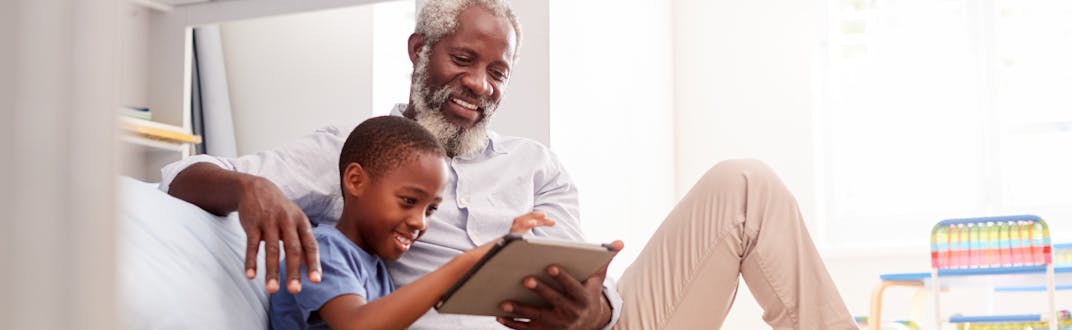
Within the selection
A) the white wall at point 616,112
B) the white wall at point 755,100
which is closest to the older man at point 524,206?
the white wall at point 616,112

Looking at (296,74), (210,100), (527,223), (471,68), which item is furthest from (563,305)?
(296,74)

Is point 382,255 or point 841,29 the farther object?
point 841,29

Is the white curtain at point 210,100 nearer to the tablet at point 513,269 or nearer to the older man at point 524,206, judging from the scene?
the older man at point 524,206

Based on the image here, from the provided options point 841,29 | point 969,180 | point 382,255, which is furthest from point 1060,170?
point 382,255

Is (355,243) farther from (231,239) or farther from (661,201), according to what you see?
(661,201)

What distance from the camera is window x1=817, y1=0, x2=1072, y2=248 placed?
17.7 feet

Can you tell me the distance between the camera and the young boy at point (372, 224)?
138 cm

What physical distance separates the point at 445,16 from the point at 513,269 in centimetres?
78

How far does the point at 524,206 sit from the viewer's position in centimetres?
188

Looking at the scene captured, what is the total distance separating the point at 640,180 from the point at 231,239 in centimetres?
355

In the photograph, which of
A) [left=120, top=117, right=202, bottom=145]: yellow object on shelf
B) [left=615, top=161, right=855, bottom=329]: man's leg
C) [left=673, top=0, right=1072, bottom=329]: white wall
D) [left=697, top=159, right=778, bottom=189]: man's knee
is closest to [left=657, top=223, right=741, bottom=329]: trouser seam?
[left=615, top=161, right=855, bottom=329]: man's leg

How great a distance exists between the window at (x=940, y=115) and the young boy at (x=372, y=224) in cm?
432

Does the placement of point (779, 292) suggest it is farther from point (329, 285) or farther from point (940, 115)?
point (940, 115)

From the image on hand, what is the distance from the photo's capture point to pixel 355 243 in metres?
1.54
